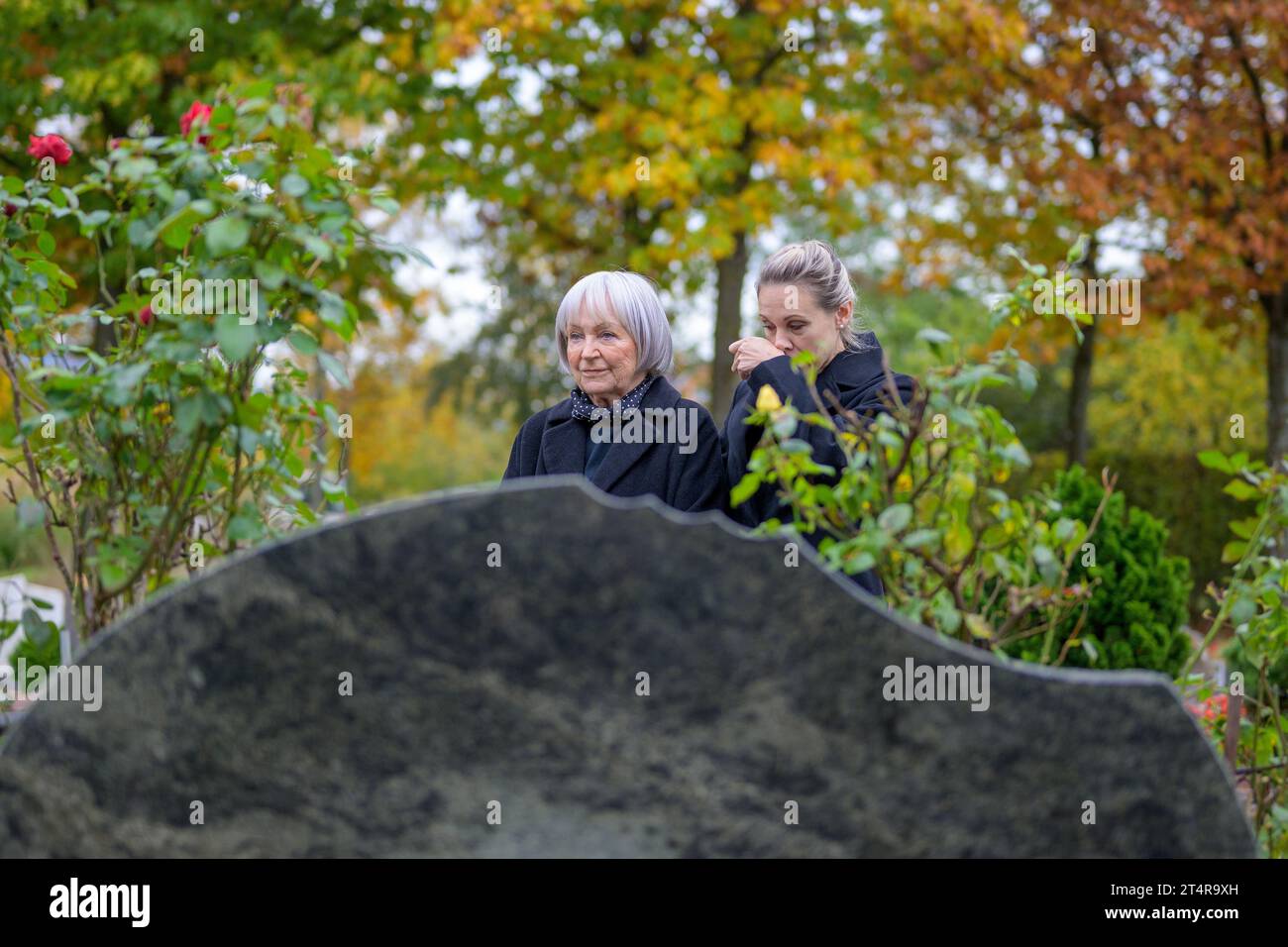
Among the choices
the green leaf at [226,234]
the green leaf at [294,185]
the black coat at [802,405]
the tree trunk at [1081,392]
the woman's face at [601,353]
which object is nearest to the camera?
the green leaf at [226,234]

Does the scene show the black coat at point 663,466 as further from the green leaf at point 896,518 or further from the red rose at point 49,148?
the red rose at point 49,148

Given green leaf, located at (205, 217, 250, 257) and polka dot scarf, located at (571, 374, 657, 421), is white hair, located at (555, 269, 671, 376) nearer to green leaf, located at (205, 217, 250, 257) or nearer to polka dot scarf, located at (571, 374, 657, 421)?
polka dot scarf, located at (571, 374, 657, 421)

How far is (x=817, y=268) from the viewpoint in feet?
11.6

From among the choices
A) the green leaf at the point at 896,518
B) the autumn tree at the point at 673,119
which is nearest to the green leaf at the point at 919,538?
the green leaf at the point at 896,518

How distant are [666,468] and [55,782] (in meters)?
1.64

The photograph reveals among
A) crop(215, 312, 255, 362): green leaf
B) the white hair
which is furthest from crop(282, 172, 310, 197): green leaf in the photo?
the white hair

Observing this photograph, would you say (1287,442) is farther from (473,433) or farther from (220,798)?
(473,433)

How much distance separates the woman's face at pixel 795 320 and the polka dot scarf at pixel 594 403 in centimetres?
36

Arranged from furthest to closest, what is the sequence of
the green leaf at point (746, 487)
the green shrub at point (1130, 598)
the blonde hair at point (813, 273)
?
the green shrub at point (1130, 598)
the blonde hair at point (813, 273)
the green leaf at point (746, 487)

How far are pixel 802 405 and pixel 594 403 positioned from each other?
650 mm

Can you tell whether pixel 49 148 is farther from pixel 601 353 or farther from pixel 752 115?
pixel 752 115

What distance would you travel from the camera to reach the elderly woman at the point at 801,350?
3287 mm
